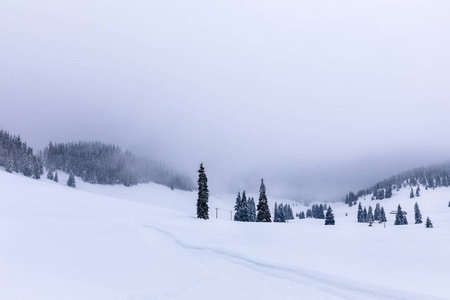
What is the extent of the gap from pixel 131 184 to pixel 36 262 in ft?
596

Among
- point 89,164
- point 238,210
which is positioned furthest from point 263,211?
point 89,164

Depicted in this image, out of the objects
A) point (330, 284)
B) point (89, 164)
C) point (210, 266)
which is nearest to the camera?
point (330, 284)

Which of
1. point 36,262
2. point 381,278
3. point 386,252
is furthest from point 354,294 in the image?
point 36,262

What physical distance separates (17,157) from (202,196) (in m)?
107

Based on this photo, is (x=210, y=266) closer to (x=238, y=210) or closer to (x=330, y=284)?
(x=330, y=284)

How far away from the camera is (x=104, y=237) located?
21359 millimetres

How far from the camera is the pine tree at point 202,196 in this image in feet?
185

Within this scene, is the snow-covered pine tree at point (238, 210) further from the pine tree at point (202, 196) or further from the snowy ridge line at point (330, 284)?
the snowy ridge line at point (330, 284)

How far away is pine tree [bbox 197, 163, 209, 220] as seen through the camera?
56312mm

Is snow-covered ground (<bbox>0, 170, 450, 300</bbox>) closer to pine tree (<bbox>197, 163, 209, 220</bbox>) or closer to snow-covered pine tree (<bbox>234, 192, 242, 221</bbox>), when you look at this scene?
pine tree (<bbox>197, 163, 209, 220</bbox>)

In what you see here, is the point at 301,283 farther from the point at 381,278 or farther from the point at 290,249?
the point at 290,249

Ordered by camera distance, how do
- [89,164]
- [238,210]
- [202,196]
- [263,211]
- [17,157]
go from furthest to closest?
[89,164] → [17,157] → [238,210] → [263,211] → [202,196]

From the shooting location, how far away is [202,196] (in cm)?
5747

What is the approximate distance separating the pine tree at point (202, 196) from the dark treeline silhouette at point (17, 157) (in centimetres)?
10127
